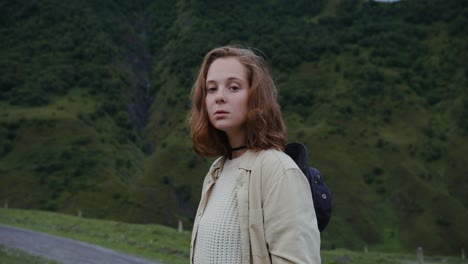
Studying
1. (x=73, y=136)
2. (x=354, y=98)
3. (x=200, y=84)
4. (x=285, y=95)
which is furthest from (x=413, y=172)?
(x=200, y=84)

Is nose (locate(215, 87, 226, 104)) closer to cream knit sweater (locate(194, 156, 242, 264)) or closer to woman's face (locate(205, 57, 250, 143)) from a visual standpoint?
woman's face (locate(205, 57, 250, 143))

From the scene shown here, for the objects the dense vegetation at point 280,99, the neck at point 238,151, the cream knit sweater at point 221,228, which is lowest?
the dense vegetation at point 280,99

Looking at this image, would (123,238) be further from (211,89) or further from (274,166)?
(274,166)

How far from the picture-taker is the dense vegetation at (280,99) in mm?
54438

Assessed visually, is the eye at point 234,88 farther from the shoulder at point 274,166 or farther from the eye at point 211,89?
the shoulder at point 274,166

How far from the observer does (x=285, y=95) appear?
72938mm

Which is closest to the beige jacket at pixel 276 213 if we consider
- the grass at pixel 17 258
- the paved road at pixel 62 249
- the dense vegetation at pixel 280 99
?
the grass at pixel 17 258

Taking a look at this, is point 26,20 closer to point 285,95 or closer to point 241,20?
point 241,20

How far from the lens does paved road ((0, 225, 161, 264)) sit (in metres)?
14.0

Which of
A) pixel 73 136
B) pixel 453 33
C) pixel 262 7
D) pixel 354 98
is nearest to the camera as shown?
pixel 73 136

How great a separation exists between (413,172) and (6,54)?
6302 cm

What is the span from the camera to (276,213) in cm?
204

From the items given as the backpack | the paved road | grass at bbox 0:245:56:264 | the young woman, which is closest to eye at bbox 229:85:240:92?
the young woman

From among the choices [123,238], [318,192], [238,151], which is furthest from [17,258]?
[318,192]
